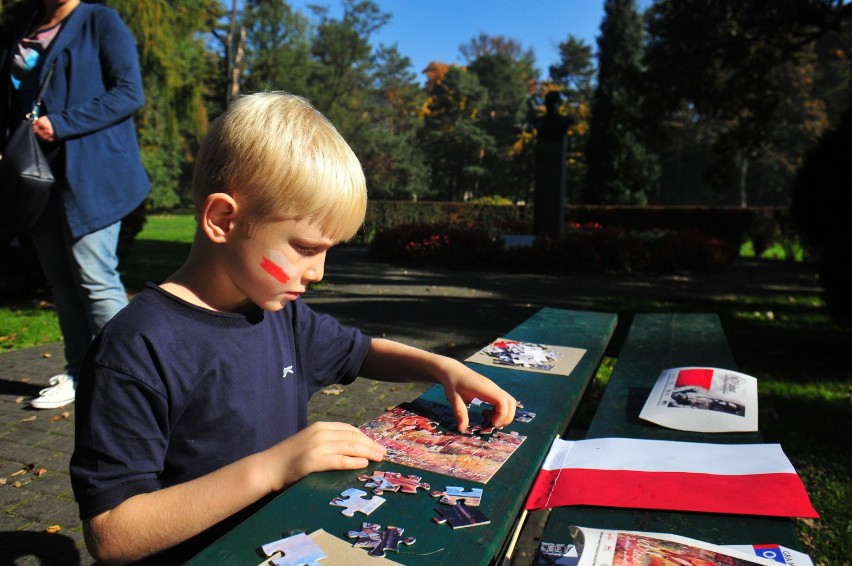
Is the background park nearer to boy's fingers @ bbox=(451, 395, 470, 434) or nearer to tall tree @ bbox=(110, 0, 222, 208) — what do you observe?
tall tree @ bbox=(110, 0, 222, 208)

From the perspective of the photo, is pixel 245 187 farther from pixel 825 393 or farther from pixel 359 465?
pixel 825 393

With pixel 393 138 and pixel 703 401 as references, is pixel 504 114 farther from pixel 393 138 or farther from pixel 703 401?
pixel 703 401

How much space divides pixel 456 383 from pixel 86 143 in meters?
2.71

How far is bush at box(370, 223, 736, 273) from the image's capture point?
13.6m

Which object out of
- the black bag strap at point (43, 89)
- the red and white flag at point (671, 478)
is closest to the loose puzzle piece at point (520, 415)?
the red and white flag at point (671, 478)

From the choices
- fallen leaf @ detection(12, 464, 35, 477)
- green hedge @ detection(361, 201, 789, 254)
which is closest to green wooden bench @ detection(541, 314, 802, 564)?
fallen leaf @ detection(12, 464, 35, 477)

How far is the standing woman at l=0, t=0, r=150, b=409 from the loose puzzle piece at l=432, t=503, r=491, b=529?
295 centimetres

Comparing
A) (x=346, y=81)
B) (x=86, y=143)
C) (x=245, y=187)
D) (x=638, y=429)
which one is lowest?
(x=638, y=429)

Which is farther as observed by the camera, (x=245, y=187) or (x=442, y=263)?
(x=442, y=263)

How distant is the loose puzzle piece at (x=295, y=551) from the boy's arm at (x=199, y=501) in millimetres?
221

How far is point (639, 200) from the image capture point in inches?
1233

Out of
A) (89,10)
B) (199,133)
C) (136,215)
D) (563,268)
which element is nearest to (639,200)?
(563,268)

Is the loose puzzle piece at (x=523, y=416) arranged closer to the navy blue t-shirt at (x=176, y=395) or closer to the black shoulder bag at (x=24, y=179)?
the navy blue t-shirt at (x=176, y=395)

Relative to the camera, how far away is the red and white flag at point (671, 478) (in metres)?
1.42
